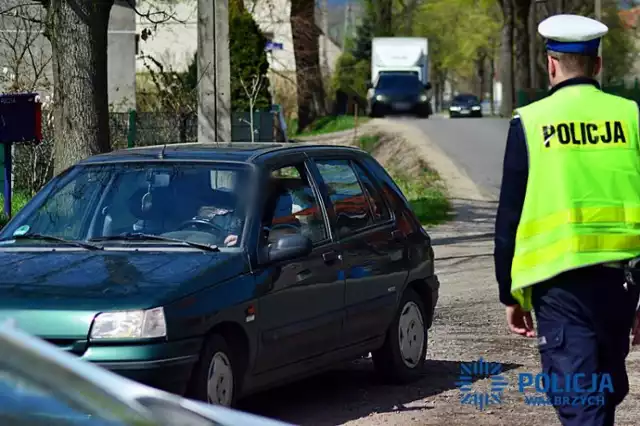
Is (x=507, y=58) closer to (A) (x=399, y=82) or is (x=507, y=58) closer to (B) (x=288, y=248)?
(A) (x=399, y=82)

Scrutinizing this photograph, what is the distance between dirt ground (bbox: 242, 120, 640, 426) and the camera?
7191 mm

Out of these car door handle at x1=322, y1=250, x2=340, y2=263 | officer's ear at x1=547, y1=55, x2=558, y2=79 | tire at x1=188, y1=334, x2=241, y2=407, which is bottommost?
tire at x1=188, y1=334, x2=241, y2=407

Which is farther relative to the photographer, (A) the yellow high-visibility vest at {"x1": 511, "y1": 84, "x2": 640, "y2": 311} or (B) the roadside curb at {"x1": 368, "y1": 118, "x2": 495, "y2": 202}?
(B) the roadside curb at {"x1": 368, "y1": 118, "x2": 495, "y2": 202}

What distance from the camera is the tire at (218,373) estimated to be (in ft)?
20.3

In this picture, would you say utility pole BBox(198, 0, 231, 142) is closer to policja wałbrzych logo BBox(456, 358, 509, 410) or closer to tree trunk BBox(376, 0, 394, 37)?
policja wałbrzych logo BBox(456, 358, 509, 410)

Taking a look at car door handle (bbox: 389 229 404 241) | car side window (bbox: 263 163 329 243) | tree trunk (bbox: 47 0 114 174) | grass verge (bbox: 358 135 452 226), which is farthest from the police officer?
grass verge (bbox: 358 135 452 226)

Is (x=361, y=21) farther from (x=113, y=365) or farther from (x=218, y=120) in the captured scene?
(x=113, y=365)

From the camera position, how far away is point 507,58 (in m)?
55.1

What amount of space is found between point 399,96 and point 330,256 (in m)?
41.5

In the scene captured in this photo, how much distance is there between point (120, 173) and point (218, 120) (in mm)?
5698

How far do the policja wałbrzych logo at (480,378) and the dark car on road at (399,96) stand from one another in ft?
131

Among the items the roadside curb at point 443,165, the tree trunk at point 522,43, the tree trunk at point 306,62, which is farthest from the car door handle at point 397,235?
the tree trunk at point 522,43

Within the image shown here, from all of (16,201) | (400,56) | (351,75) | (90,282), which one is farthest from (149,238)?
(351,75)

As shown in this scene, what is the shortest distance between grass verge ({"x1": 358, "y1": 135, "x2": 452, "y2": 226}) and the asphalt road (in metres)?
0.95
